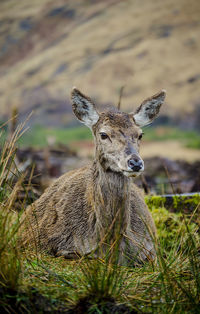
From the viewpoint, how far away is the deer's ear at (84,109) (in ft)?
18.5

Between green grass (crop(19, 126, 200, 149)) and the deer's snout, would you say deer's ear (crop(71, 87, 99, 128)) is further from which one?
green grass (crop(19, 126, 200, 149))

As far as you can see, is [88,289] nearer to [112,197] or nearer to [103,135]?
[112,197]

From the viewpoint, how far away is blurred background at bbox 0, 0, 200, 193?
4978 centimetres

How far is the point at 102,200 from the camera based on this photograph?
4.88 m


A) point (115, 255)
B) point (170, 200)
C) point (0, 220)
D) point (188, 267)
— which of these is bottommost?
point (170, 200)

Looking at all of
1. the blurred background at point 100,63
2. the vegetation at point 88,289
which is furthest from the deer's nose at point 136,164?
the blurred background at point 100,63

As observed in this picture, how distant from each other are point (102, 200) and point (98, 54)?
7234 cm

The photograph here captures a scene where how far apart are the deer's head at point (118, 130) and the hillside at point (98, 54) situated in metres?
37.5

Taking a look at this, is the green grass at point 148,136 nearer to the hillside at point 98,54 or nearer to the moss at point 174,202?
the hillside at point 98,54

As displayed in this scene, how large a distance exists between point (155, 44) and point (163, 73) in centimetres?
1091

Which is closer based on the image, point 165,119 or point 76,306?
point 76,306

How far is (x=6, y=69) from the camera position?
84875mm

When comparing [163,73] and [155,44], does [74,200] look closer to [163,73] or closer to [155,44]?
[163,73]

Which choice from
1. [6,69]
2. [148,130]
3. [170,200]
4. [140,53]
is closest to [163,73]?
[140,53]
